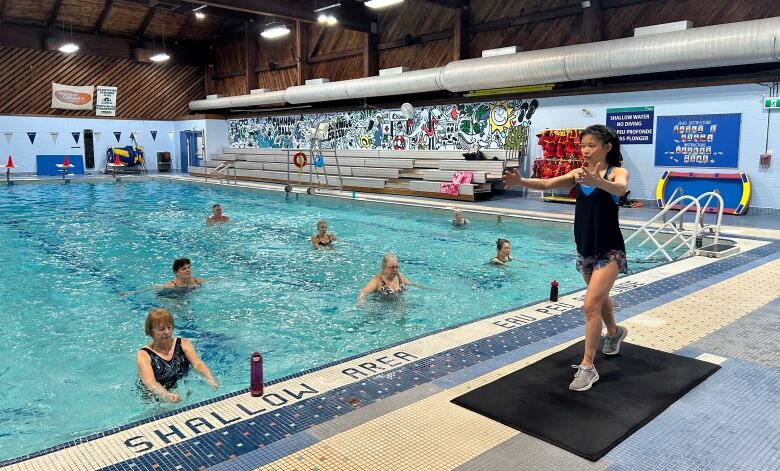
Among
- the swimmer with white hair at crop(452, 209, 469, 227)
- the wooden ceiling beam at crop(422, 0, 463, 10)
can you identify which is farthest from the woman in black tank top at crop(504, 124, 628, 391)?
the wooden ceiling beam at crop(422, 0, 463, 10)

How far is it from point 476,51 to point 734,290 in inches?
530

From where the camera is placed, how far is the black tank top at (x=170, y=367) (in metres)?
4.02

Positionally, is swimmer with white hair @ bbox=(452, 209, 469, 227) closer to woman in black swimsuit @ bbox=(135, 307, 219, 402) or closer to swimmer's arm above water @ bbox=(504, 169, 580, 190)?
swimmer's arm above water @ bbox=(504, 169, 580, 190)

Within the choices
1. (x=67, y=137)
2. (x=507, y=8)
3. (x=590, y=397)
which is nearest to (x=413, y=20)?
(x=507, y=8)

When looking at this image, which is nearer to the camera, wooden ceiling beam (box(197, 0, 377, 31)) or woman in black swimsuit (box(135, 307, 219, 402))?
woman in black swimsuit (box(135, 307, 219, 402))

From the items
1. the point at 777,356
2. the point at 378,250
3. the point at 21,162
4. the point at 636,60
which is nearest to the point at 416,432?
the point at 777,356

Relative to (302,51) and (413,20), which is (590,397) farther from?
(302,51)

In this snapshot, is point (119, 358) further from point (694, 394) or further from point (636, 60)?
point (636, 60)

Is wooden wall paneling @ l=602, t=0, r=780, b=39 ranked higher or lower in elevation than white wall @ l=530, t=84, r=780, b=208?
higher

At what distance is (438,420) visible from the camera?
313 cm

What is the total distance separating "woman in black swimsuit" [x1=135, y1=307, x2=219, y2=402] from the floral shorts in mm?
2667

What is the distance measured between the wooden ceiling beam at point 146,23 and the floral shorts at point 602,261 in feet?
86.5

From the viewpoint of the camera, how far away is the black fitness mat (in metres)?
3.00

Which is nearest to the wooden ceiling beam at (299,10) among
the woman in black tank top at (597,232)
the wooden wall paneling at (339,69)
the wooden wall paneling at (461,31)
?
the wooden wall paneling at (339,69)
